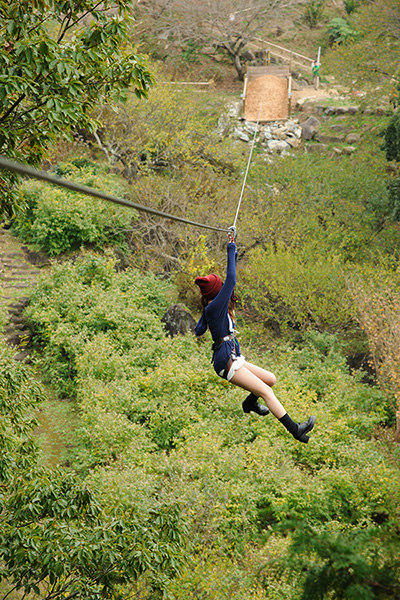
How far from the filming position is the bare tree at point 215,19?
29.2 metres

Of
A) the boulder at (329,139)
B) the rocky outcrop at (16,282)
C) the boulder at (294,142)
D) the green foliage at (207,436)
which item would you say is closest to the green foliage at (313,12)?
the boulder at (329,139)

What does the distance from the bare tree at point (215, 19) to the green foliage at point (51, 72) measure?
2707cm

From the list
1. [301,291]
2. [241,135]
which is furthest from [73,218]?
[241,135]

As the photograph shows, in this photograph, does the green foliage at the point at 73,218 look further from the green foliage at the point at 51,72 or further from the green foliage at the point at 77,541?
the green foliage at the point at 77,541

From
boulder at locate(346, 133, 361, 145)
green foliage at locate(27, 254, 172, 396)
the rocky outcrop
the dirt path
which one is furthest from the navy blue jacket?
the dirt path

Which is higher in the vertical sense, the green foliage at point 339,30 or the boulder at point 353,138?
the green foliage at point 339,30

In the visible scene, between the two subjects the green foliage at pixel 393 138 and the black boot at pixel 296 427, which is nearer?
the black boot at pixel 296 427

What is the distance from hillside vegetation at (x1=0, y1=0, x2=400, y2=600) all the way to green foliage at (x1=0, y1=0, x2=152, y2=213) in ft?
1.52

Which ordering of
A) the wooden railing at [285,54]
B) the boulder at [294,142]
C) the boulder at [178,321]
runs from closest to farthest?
the boulder at [178,321] < the boulder at [294,142] < the wooden railing at [285,54]

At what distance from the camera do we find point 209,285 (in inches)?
177

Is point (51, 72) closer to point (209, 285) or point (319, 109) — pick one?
point (209, 285)

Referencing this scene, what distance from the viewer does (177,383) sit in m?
10.9

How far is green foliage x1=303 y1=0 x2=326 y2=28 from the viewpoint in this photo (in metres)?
35.5

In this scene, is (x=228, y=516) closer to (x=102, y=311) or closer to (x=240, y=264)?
(x=102, y=311)
